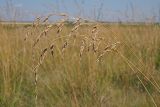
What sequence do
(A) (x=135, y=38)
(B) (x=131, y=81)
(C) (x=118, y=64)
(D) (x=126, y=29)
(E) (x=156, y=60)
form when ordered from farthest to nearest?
(D) (x=126, y=29), (A) (x=135, y=38), (E) (x=156, y=60), (C) (x=118, y=64), (B) (x=131, y=81)

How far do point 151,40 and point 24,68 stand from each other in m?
1.96

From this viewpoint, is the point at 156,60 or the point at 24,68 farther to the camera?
the point at 156,60

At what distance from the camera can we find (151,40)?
4.34m

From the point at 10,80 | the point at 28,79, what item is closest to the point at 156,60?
the point at 28,79

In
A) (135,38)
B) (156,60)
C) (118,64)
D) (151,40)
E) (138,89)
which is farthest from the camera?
(135,38)

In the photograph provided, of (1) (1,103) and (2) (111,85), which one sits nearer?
(1) (1,103)

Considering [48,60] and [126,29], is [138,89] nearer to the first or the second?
[48,60]

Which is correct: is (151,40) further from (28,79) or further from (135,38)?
(28,79)

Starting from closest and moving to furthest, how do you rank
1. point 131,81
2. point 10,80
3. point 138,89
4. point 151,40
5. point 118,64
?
point 10,80 → point 138,89 → point 131,81 → point 118,64 → point 151,40

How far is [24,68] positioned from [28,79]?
0.39 ft

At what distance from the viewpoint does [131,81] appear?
3080 mm

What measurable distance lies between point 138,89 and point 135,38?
2.04 metres

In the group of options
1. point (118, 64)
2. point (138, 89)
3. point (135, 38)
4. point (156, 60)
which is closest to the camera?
point (138, 89)

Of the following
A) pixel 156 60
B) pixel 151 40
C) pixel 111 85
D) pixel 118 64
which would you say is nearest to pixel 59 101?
pixel 111 85
